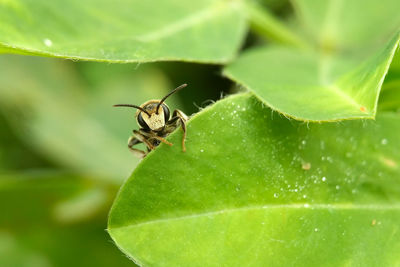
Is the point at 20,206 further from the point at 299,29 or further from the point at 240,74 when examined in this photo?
the point at 299,29

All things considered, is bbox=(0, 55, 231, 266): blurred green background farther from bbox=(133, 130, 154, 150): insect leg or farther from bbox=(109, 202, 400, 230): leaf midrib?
bbox=(109, 202, 400, 230): leaf midrib

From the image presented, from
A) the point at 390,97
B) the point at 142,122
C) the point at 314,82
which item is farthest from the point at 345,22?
the point at 142,122

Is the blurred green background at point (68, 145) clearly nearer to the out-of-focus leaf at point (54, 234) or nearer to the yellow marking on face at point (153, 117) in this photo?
the out-of-focus leaf at point (54, 234)

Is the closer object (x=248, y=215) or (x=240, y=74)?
(x=248, y=215)

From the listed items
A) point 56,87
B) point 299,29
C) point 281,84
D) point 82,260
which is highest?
point 281,84

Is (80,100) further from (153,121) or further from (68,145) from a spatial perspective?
(153,121)

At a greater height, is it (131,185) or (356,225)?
(131,185)

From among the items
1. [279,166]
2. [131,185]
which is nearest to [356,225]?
[279,166]
